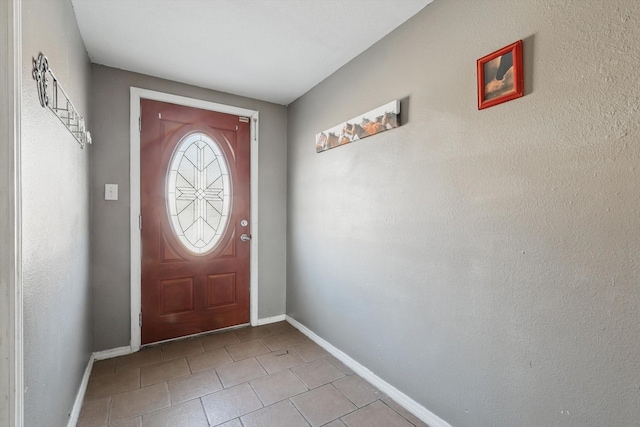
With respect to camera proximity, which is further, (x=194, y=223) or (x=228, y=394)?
(x=194, y=223)

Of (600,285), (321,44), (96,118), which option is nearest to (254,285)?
(96,118)

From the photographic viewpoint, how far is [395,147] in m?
1.84

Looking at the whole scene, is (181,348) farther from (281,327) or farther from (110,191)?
(110,191)

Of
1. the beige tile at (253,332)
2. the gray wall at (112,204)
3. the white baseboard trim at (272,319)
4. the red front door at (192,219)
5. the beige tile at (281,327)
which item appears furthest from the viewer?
the white baseboard trim at (272,319)

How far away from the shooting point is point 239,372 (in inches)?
82.9

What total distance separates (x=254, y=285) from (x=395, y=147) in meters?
1.97

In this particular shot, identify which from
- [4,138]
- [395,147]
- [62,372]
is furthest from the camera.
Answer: [395,147]

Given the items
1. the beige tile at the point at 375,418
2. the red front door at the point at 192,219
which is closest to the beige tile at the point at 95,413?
the red front door at the point at 192,219

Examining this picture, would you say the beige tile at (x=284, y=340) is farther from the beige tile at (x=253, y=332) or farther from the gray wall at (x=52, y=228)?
the gray wall at (x=52, y=228)

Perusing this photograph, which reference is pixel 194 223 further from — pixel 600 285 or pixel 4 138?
pixel 600 285

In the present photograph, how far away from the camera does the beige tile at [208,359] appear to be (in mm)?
2184

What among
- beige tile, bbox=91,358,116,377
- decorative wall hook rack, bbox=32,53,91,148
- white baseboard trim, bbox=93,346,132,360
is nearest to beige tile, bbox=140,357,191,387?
beige tile, bbox=91,358,116,377

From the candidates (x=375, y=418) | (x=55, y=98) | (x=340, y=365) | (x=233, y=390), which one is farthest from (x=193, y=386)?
(x=55, y=98)

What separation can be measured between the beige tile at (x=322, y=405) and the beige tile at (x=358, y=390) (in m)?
0.04
